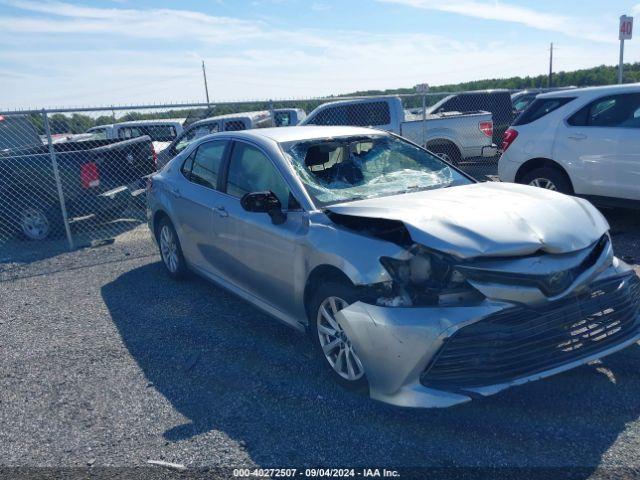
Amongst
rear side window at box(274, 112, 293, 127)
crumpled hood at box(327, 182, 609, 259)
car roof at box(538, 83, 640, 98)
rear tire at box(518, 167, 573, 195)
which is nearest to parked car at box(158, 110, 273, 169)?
rear side window at box(274, 112, 293, 127)

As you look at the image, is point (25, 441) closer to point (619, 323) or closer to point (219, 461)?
point (219, 461)

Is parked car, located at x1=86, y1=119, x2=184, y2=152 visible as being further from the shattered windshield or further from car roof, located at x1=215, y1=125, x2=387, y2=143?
the shattered windshield

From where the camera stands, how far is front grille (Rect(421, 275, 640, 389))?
3.12 meters

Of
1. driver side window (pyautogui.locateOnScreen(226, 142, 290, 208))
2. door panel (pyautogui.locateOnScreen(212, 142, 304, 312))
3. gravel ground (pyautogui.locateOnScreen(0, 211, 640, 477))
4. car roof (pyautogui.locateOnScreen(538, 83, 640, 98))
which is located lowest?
gravel ground (pyautogui.locateOnScreen(0, 211, 640, 477))

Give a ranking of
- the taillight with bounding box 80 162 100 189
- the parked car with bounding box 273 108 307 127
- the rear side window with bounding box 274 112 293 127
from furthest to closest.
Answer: the rear side window with bounding box 274 112 293 127
the parked car with bounding box 273 108 307 127
the taillight with bounding box 80 162 100 189

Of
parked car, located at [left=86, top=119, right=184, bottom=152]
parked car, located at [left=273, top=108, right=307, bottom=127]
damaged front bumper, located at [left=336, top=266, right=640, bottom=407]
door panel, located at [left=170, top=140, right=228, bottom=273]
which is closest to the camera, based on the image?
damaged front bumper, located at [left=336, top=266, right=640, bottom=407]

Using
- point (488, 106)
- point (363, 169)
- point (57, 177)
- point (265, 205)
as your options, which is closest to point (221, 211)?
point (265, 205)

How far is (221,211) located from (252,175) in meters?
0.45

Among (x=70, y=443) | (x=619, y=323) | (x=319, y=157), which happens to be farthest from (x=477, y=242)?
(x=70, y=443)

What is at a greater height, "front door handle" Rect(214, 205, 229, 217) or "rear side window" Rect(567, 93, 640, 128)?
"rear side window" Rect(567, 93, 640, 128)

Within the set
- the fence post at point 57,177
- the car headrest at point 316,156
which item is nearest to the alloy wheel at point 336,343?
the car headrest at point 316,156

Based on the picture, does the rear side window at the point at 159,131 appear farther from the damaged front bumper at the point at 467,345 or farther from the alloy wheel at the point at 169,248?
the damaged front bumper at the point at 467,345

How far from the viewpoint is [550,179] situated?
7617 mm

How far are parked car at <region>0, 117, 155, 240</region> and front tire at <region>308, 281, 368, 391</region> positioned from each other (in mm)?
6185
